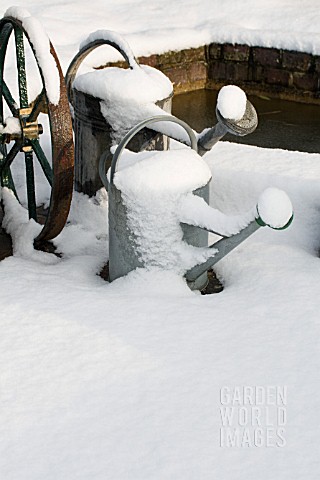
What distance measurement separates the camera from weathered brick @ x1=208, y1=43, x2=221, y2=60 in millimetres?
7270

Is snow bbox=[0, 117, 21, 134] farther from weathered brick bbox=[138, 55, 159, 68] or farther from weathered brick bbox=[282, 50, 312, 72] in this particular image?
weathered brick bbox=[282, 50, 312, 72]

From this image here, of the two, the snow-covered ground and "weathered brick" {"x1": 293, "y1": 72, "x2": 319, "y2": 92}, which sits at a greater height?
the snow-covered ground

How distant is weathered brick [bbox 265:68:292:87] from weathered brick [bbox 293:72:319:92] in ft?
0.19

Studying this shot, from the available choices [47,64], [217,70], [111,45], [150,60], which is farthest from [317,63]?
[47,64]

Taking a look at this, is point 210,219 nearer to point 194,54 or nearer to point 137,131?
point 137,131

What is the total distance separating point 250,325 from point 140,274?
1.62ft

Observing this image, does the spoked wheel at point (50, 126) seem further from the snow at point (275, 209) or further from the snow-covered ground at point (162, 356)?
the snow at point (275, 209)

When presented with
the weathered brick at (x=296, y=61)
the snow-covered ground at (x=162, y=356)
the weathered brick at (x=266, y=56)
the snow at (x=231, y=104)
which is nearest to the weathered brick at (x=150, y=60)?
the weathered brick at (x=266, y=56)

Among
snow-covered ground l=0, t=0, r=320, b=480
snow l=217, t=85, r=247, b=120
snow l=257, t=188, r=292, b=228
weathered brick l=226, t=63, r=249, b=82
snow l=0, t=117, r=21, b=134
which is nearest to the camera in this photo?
snow-covered ground l=0, t=0, r=320, b=480

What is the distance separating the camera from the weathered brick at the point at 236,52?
718cm

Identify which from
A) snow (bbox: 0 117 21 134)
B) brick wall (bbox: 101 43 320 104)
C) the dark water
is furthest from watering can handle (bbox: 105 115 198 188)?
brick wall (bbox: 101 43 320 104)

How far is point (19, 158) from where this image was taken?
481cm

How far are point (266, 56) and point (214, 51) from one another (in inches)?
18.7

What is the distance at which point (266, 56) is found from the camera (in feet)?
23.4
